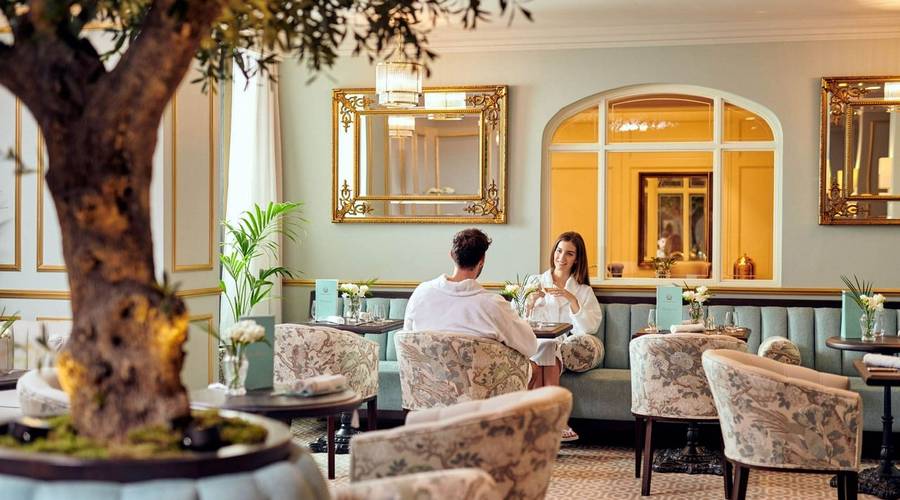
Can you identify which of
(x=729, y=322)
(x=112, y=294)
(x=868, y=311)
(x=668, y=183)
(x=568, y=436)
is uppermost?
(x=668, y=183)

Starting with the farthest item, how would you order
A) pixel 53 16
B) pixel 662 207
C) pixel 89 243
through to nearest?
pixel 662 207, pixel 89 243, pixel 53 16

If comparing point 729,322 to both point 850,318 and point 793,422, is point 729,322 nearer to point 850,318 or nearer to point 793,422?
point 850,318

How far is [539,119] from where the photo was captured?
8.38 meters

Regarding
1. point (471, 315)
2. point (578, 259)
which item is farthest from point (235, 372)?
point (578, 259)

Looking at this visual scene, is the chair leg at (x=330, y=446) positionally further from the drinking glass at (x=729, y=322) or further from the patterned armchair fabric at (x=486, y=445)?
the patterned armchair fabric at (x=486, y=445)

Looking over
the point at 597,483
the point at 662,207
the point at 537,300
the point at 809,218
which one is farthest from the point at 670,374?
the point at 662,207

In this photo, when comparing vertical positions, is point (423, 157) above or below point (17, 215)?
above

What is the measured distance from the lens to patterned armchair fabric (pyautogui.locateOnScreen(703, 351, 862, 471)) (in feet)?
14.3

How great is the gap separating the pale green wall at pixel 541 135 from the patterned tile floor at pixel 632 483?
2.05m

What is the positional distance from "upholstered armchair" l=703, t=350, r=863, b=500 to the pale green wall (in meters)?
3.76

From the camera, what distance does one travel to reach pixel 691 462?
6473mm

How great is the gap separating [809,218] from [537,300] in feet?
6.90

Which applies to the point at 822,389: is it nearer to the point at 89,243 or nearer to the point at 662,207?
the point at 89,243

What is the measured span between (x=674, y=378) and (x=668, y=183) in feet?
20.4
